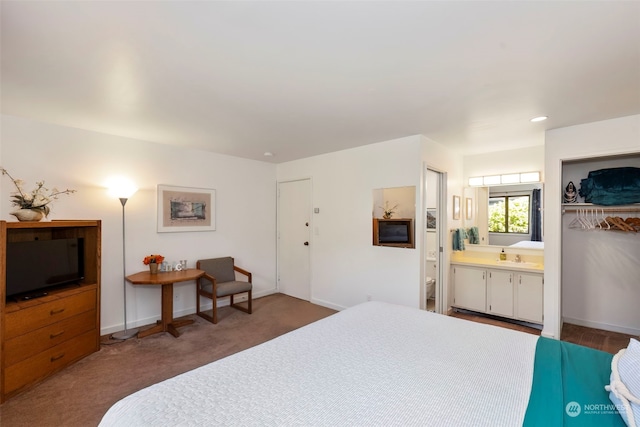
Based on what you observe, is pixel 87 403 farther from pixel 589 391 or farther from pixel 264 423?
pixel 589 391

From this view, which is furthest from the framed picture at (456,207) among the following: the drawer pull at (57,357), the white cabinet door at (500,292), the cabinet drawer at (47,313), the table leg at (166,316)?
the drawer pull at (57,357)

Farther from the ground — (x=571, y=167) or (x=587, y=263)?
(x=571, y=167)

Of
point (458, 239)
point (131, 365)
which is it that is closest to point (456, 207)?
point (458, 239)

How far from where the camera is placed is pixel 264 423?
1.09 meters

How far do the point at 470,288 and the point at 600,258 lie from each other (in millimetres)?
1521

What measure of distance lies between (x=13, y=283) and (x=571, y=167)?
608cm

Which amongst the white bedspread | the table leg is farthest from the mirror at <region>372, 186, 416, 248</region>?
the table leg

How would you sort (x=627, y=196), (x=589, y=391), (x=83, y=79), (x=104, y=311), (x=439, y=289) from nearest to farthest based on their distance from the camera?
(x=589, y=391), (x=83, y=79), (x=627, y=196), (x=104, y=311), (x=439, y=289)

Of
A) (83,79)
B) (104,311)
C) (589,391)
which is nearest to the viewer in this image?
(589,391)

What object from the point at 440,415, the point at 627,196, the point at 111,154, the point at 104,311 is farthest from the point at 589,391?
the point at 111,154

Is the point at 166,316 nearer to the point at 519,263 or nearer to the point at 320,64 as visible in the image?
the point at 320,64

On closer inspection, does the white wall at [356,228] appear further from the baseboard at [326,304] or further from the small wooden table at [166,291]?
the small wooden table at [166,291]

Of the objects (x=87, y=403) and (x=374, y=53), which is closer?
(x=374, y=53)

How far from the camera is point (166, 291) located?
3633 millimetres
